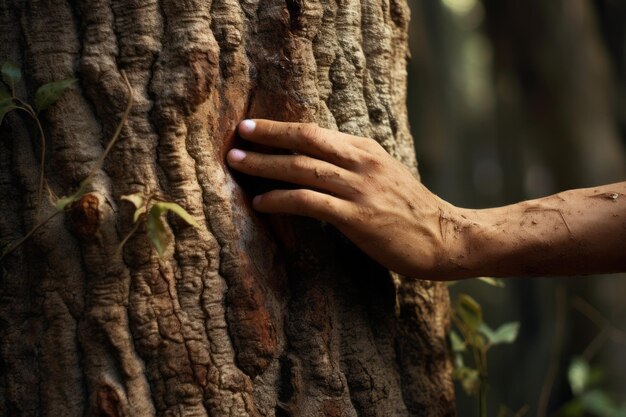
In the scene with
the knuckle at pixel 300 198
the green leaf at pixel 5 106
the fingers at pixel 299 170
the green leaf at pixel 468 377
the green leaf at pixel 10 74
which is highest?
the green leaf at pixel 10 74

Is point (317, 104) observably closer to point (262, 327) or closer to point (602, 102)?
point (262, 327)

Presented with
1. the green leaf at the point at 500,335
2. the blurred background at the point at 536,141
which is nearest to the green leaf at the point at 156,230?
the green leaf at the point at 500,335

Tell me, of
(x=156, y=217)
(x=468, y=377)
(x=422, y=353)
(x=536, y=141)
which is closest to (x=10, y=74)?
(x=156, y=217)

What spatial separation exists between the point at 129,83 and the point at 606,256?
1.16m

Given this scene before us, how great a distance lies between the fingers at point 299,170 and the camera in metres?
1.60

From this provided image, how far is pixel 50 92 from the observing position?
1.52 m

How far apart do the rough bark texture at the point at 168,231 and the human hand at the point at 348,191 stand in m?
→ 0.08

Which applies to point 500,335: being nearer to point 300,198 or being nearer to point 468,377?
point 468,377

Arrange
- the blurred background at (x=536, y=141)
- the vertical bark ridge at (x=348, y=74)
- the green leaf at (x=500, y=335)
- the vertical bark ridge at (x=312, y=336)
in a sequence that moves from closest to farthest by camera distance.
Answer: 1. the vertical bark ridge at (x=312, y=336)
2. the vertical bark ridge at (x=348, y=74)
3. the green leaf at (x=500, y=335)
4. the blurred background at (x=536, y=141)

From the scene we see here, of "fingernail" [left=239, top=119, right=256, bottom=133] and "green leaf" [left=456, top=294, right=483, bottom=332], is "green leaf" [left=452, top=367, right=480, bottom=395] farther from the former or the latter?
"fingernail" [left=239, top=119, right=256, bottom=133]

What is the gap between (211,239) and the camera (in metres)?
1.60

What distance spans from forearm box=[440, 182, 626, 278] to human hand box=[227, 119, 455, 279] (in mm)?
77

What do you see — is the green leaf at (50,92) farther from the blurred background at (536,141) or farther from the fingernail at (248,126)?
the blurred background at (536,141)

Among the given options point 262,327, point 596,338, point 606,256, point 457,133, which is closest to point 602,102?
point 596,338
